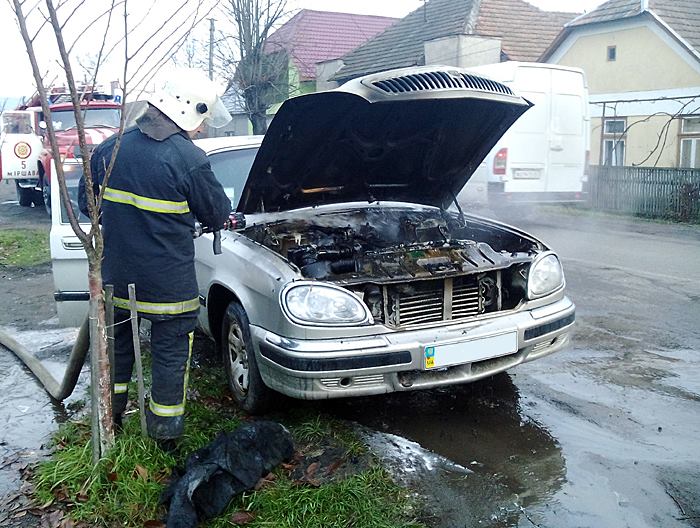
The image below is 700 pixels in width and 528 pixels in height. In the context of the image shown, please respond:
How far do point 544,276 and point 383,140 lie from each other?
4.50 ft

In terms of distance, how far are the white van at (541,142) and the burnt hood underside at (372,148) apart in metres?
8.35

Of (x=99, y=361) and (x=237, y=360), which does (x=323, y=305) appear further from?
(x=99, y=361)

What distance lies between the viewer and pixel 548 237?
1172 cm

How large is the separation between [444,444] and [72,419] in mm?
2231

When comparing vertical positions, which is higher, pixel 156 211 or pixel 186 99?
pixel 186 99

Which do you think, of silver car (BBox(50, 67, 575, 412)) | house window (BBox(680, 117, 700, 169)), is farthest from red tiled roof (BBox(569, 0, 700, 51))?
silver car (BBox(50, 67, 575, 412))

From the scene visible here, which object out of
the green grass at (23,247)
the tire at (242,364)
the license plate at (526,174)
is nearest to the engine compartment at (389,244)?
the tire at (242,364)

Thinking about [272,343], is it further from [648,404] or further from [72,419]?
[648,404]

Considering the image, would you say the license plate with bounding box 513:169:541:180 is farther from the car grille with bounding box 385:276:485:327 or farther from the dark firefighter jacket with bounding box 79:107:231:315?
the dark firefighter jacket with bounding box 79:107:231:315

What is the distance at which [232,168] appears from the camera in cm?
541

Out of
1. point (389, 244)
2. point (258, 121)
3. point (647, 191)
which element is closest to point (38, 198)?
point (258, 121)

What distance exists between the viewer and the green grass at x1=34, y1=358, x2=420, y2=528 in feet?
10.3

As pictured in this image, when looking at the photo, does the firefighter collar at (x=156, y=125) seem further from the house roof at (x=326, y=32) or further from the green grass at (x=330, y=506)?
the house roof at (x=326, y=32)

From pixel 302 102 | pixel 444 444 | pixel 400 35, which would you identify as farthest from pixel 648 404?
pixel 400 35
